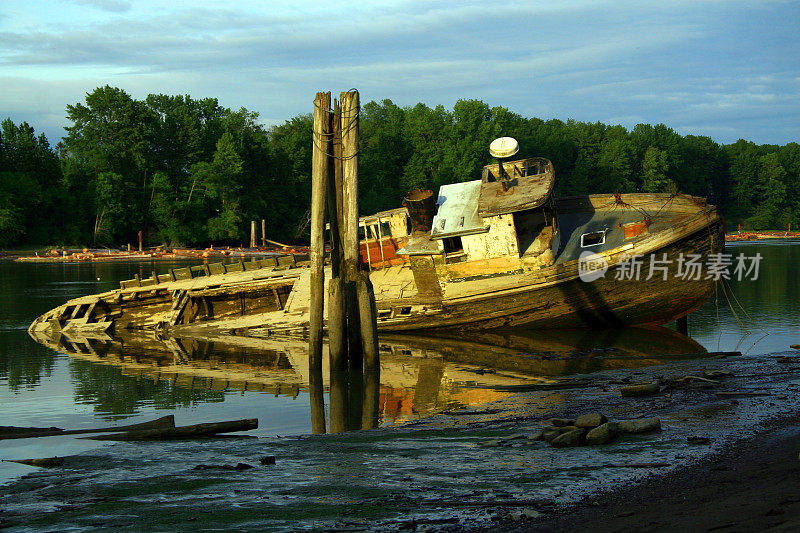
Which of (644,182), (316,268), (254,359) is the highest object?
(644,182)

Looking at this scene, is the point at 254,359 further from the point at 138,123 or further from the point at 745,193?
the point at 745,193

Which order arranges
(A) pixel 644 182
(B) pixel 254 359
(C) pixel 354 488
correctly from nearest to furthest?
(C) pixel 354 488, (B) pixel 254 359, (A) pixel 644 182

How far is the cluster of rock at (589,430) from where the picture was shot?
A: 29.2 feet

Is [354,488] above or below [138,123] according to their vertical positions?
below

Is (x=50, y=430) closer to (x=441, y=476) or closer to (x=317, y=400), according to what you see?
(x=317, y=400)

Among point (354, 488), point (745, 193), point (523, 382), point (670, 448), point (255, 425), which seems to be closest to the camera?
point (354, 488)

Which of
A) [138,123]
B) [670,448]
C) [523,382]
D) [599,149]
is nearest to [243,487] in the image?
[670,448]

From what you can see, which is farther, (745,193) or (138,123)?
(745,193)

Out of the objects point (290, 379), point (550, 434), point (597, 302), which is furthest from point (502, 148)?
point (550, 434)

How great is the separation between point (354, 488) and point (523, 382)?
8.33 m

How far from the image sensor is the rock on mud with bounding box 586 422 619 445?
8.87m

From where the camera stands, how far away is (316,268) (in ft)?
54.1

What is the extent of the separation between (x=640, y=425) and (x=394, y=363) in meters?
10.2

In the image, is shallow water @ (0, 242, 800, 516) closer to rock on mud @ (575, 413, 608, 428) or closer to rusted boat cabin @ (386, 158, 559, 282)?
rock on mud @ (575, 413, 608, 428)
